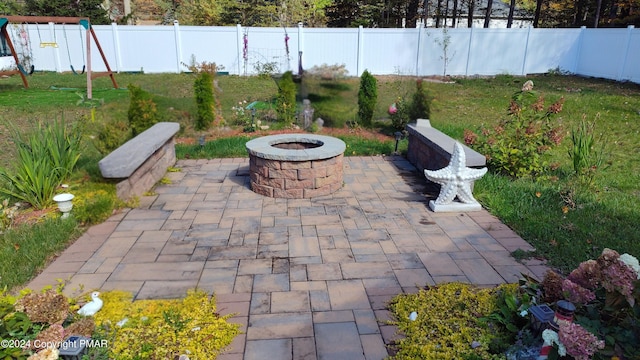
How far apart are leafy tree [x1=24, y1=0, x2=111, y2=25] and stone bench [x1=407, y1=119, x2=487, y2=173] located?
17.9m

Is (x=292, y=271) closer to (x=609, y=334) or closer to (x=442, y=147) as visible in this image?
(x=609, y=334)

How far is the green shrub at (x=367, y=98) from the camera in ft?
26.4

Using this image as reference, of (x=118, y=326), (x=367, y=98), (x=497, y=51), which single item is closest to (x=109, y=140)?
(x=118, y=326)

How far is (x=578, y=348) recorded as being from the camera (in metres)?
1.85

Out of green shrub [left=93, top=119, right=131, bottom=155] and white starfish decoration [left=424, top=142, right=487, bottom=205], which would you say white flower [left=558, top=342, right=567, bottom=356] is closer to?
white starfish decoration [left=424, top=142, right=487, bottom=205]

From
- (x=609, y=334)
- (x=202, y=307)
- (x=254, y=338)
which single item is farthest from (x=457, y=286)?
(x=202, y=307)

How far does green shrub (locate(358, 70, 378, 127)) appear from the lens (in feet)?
26.4

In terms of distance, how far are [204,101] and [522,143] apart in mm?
5244

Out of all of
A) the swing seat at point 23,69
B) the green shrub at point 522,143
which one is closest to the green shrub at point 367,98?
the green shrub at point 522,143

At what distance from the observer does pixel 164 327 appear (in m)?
2.49

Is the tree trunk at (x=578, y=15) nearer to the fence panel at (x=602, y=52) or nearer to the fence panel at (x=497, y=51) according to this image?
the fence panel at (x=602, y=52)

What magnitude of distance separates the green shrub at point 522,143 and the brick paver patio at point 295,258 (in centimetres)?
117

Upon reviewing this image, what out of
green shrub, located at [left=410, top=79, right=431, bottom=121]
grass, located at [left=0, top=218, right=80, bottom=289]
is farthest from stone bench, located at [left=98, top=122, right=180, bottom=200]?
green shrub, located at [left=410, top=79, right=431, bottom=121]

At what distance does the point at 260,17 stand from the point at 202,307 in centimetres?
1905
